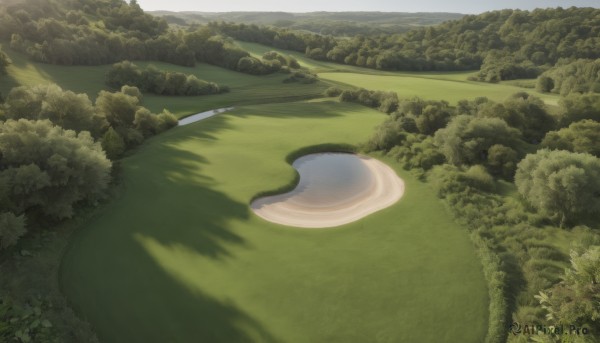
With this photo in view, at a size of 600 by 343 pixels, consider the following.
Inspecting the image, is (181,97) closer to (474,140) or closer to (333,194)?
(333,194)

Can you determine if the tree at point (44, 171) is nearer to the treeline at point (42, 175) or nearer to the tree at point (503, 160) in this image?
the treeline at point (42, 175)

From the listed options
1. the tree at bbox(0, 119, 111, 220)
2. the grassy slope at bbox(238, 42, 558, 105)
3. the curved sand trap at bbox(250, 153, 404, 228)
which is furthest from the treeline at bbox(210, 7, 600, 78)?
the tree at bbox(0, 119, 111, 220)

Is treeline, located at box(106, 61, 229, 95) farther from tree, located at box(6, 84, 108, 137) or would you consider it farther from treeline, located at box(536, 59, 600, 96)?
treeline, located at box(536, 59, 600, 96)

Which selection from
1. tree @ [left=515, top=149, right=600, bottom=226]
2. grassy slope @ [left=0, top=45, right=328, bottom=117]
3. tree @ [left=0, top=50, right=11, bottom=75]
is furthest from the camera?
grassy slope @ [left=0, top=45, right=328, bottom=117]

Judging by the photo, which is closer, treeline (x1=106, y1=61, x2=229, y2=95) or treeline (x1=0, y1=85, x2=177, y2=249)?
treeline (x1=0, y1=85, x2=177, y2=249)

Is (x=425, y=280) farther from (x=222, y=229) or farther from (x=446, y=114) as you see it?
(x=446, y=114)

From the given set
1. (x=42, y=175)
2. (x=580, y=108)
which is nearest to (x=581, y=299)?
(x=42, y=175)
